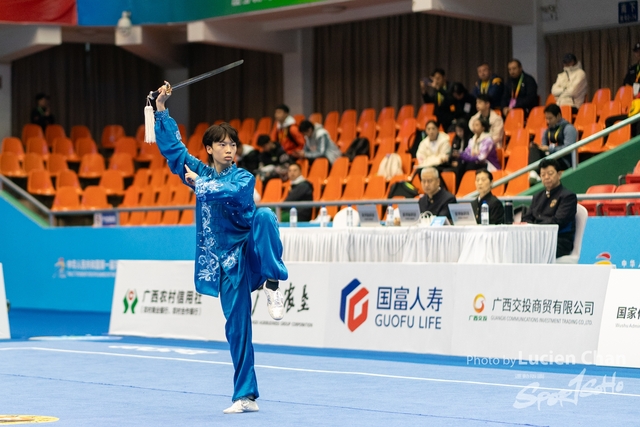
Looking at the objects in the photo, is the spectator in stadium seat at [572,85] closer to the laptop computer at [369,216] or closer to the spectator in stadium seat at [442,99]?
the spectator in stadium seat at [442,99]

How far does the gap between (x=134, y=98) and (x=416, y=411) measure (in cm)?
1945

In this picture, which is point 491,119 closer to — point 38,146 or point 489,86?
point 489,86

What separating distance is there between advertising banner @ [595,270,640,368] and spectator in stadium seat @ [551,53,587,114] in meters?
7.67

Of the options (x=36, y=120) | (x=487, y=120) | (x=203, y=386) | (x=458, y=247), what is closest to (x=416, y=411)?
(x=203, y=386)

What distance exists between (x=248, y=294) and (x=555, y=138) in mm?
8574

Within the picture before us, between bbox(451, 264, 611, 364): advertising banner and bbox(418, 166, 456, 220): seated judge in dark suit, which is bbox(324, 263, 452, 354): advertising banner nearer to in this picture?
bbox(451, 264, 611, 364): advertising banner

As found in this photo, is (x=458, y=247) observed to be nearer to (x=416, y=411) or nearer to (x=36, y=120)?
(x=416, y=411)

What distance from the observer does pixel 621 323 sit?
8828mm

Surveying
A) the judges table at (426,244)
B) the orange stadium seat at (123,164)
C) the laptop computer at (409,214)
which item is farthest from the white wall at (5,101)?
the laptop computer at (409,214)

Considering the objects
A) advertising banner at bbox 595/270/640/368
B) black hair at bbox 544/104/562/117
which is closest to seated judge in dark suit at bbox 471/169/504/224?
advertising banner at bbox 595/270/640/368

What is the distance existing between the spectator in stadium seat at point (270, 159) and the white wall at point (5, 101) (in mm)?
7132

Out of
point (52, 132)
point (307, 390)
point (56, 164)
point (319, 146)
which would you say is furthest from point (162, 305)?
point (52, 132)

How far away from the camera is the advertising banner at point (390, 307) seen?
1008 cm

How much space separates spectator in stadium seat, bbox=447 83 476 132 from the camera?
17.0 meters
